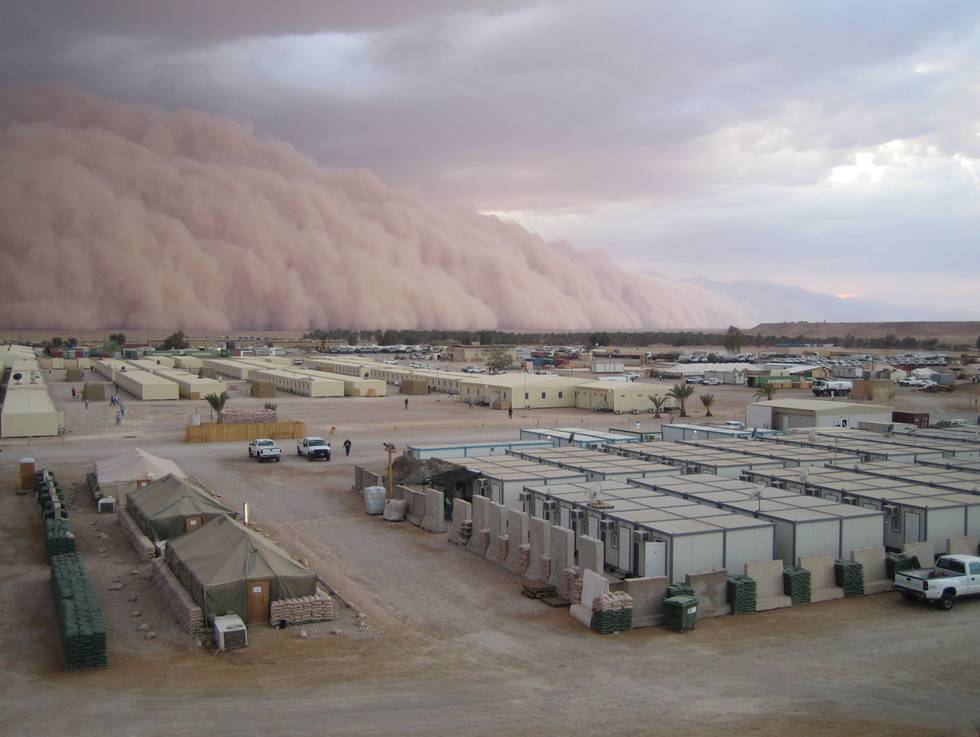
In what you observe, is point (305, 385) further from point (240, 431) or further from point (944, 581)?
point (944, 581)

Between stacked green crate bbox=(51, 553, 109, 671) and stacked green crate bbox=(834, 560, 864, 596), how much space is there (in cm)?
904

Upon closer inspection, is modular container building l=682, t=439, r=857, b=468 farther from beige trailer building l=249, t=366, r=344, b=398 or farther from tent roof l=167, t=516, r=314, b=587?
beige trailer building l=249, t=366, r=344, b=398

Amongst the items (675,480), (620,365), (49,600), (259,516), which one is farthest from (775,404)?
(620,365)

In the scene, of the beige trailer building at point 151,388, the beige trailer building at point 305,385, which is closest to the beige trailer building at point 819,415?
the beige trailer building at point 305,385

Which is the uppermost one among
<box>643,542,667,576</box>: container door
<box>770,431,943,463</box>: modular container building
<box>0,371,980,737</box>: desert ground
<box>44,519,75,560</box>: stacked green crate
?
<box>770,431,943,463</box>: modular container building

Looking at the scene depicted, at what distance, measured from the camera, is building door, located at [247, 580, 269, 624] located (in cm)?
1045

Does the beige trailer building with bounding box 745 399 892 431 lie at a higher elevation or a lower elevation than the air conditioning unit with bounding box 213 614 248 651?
higher

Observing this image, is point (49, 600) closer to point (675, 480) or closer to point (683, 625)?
point (683, 625)

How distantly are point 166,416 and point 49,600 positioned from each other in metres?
23.2

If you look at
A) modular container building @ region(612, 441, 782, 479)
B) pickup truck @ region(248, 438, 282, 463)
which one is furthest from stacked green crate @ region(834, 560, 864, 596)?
pickup truck @ region(248, 438, 282, 463)

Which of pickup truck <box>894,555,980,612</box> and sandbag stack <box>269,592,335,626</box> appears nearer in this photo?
sandbag stack <box>269,592,335,626</box>

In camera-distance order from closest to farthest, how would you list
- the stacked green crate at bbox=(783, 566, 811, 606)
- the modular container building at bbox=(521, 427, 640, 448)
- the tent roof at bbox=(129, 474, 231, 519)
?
the stacked green crate at bbox=(783, 566, 811, 606) < the tent roof at bbox=(129, 474, 231, 519) < the modular container building at bbox=(521, 427, 640, 448)

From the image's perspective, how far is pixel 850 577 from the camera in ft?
38.3

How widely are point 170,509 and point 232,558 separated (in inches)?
159
